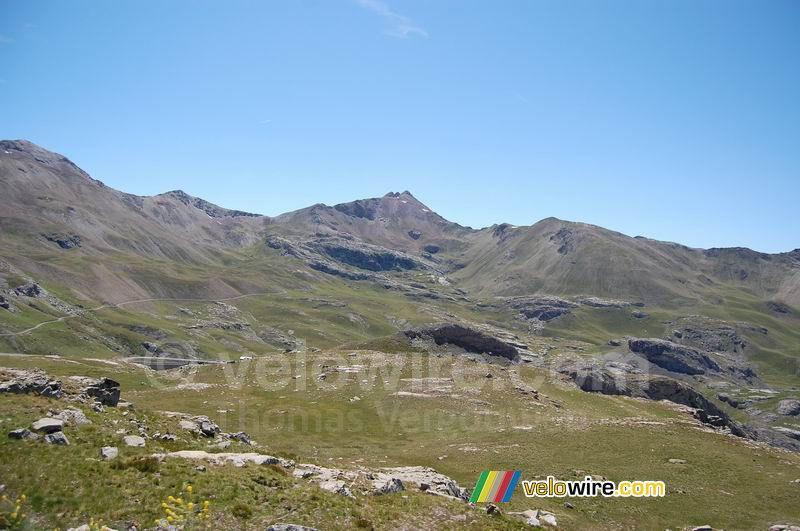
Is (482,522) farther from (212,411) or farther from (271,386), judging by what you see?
(271,386)

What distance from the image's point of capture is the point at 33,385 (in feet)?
117

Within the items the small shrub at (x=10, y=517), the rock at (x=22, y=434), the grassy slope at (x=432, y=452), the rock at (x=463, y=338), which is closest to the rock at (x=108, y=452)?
the grassy slope at (x=432, y=452)

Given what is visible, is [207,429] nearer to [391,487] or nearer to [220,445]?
[220,445]

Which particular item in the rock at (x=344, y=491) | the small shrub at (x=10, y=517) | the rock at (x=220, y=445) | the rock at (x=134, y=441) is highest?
the small shrub at (x=10, y=517)

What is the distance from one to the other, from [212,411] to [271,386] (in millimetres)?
15255

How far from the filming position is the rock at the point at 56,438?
27.0 metres

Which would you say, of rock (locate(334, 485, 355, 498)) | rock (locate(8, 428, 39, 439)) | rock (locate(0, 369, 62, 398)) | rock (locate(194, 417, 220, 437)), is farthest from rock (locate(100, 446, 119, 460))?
rock (locate(334, 485, 355, 498))

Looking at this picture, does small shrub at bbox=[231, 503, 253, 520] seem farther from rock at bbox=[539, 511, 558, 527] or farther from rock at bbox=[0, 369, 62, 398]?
rock at bbox=[0, 369, 62, 398]

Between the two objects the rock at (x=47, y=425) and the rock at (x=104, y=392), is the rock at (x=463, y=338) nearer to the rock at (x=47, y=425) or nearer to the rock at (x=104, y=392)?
the rock at (x=104, y=392)

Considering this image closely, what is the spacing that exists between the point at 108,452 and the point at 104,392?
16.3 m

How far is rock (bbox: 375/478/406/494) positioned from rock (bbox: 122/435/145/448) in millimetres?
14777

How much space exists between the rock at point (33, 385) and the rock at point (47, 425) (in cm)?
824

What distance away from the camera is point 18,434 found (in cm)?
2661

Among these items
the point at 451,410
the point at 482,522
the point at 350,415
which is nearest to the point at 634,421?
the point at 451,410
